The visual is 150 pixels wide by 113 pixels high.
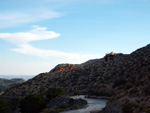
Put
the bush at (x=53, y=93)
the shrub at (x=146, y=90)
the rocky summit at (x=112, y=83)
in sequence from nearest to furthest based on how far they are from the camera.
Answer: the rocky summit at (x=112, y=83) < the shrub at (x=146, y=90) < the bush at (x=53, y=93)

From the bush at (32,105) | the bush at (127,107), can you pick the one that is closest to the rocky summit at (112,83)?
the bush at (127,107)

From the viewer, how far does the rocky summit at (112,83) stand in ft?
53.6

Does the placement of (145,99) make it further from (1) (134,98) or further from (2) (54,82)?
(2) (54,82)

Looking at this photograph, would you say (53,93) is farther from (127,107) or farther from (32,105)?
(127,107)

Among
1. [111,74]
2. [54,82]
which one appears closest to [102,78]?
[111,74]

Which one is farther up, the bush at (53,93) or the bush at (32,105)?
the bush at (53,93)

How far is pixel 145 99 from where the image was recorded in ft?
51.8

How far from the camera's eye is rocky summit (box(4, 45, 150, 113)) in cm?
1635

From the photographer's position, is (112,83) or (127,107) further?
(112,83)

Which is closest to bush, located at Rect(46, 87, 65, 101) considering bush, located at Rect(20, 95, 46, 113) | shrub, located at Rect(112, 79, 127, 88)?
bush, located at Rect(20, 95, 46, 113)

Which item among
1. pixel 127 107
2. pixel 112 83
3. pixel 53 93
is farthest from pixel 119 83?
pixel 127 107

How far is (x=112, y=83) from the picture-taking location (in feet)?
141

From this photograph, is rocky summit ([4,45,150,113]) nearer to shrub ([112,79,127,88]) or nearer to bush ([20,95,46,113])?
shrub ([112,79,127,88])

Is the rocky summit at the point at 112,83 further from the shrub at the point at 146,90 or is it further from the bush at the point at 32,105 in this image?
the bush at the point at 32,105
